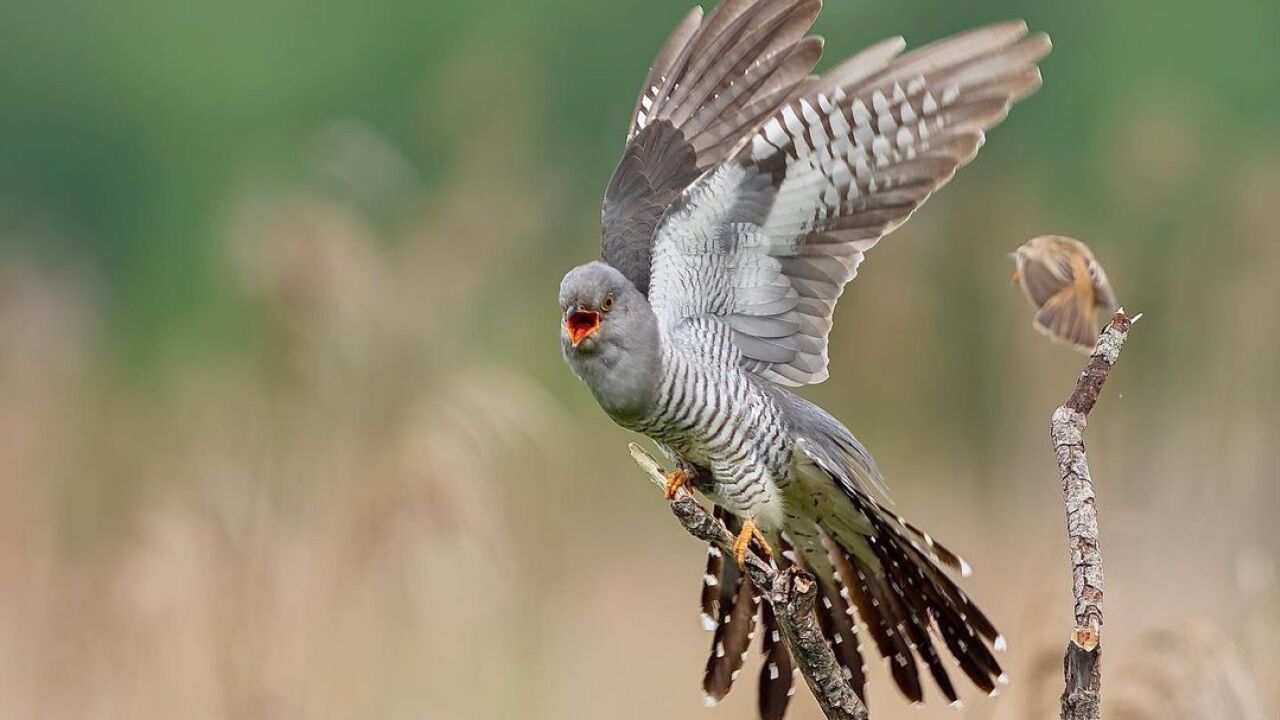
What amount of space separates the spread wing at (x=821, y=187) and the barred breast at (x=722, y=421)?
0.05m

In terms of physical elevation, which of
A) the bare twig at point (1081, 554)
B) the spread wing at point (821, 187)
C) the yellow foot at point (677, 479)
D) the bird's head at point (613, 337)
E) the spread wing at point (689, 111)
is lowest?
the bare twig at point (1081, 554)

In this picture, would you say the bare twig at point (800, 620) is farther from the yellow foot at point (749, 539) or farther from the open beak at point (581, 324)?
the open beak at point (581, 324)

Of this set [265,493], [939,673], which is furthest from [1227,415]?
[265,493]

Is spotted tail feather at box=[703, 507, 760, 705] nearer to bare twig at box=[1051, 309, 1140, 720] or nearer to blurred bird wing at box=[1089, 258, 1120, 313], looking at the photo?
blurred bird wing at box=[1089, 258, 1120, 313]

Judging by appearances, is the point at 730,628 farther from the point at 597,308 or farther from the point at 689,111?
the point at 689,111

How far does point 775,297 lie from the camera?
2.69 m

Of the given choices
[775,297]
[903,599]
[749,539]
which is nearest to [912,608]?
[903,599]

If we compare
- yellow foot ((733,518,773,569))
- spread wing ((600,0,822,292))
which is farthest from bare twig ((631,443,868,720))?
spread wing ((600,0,822,292))

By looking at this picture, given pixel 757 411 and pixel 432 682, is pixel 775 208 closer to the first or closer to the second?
pixel 757 411

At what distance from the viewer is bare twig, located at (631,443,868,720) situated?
5.86 ft

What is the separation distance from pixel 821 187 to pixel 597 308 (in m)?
0.42

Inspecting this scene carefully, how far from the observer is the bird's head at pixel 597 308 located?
2.60 metres

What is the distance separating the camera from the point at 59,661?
10.9ft

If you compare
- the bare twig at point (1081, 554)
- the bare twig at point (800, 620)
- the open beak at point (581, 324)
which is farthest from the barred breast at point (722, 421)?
the bare twig at point (1081, 554)
